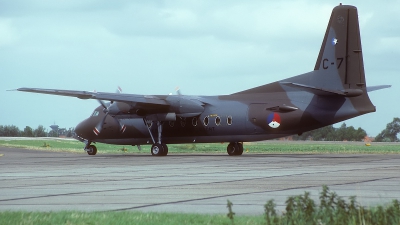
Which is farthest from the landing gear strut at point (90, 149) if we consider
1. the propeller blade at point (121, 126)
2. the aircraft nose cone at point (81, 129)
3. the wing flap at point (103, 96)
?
the wing flap at point (103, 96)

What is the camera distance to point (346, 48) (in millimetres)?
37344

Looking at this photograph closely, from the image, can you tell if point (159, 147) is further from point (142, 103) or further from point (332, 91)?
point (332, 91)

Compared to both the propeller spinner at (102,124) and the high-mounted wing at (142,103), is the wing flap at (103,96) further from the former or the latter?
the propeller spinner at (102,124)

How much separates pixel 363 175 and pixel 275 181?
12.6 feet

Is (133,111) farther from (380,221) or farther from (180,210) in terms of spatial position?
(380,221)

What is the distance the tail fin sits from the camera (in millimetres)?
37125

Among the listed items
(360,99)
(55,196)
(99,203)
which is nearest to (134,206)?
(99,203)

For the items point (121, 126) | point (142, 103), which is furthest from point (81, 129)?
point (142, 103)

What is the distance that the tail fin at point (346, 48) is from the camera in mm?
37125

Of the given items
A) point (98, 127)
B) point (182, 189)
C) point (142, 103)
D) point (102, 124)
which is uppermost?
point (142, 103)

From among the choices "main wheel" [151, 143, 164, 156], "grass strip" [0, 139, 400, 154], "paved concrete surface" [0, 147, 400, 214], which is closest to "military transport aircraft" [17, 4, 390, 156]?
"main wheel" [151, 143, 164, 156]

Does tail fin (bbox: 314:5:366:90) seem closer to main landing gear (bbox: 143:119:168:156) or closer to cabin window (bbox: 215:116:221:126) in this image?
cabin window (bbox: 215:116:221:126)

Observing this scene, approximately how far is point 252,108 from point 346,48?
6970 mm

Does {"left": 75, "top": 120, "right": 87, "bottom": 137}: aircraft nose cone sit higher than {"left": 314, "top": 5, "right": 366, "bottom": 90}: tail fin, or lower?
lower
